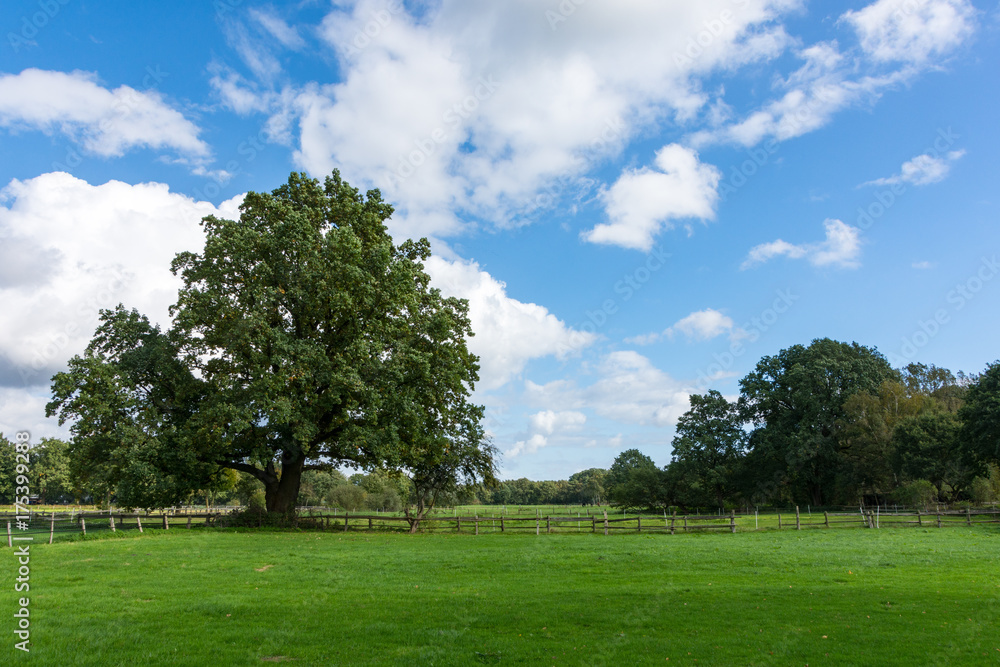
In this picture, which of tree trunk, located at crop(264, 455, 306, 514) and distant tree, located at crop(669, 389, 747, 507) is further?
distant tree, located at crop(669, 389, 747, 507)

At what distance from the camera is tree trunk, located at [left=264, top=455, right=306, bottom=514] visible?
29.6m

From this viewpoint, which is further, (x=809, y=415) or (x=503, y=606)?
(x=809, y=415)

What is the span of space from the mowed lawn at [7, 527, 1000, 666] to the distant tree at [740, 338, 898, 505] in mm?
37806

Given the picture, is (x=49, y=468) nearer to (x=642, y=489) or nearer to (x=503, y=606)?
(x=642, y=489)

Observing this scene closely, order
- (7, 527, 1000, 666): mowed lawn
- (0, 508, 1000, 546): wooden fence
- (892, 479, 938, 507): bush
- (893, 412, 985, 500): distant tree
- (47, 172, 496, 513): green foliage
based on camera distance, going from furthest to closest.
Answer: (893, 412, 985, 500): distant tree, (892, 479, 938, 507): bush, (0, 508, 1000, 546): wooden fence, (47, 172, 496, 513): green foliage, (7, 527, 1000, 666): mowed lawn

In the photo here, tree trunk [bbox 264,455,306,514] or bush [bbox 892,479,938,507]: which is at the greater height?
tree trunk [bbox 264,455,306,514]

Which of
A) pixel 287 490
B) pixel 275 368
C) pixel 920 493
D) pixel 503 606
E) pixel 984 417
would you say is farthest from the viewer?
pixel 920 493

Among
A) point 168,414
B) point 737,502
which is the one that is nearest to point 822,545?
point 168,414

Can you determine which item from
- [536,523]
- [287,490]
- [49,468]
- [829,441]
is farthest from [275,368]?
[49,468]

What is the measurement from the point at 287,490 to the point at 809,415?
48637mm

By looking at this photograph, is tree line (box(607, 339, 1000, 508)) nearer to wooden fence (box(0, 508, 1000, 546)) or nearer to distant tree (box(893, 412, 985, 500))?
distant tree (box(893, 412, 985, 500))

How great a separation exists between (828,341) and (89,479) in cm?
6441

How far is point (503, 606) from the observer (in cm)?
1113

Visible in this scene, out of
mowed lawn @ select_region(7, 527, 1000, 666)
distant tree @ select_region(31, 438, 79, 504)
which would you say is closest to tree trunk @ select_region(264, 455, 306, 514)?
mowed lawn @ select_region(7, 527, 1000, 666)
